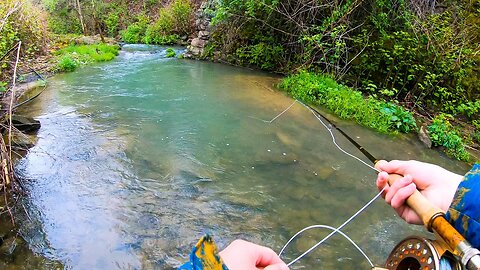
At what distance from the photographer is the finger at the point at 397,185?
156 cm

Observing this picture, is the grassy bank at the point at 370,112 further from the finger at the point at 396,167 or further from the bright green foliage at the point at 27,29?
the bright green foliage at the point at 27,29

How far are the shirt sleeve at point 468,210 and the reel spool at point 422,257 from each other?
9 cm

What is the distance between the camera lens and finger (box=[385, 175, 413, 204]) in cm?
156

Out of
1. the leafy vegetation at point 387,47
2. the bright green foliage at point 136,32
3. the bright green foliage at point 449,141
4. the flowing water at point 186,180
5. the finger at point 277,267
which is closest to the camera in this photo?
the finger at point 277,267

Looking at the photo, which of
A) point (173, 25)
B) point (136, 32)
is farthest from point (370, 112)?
point (136, 32)

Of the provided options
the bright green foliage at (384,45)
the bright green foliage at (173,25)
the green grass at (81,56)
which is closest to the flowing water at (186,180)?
the bright green foliage at (384,45)

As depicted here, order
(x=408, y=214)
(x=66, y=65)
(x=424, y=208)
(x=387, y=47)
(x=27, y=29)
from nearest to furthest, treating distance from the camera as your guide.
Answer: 1. (x=424, y=208)
2. (x=408, y=214)
3. (x=387, y=47)
4. (x=66, y=65)
5. (x=27, y=29)

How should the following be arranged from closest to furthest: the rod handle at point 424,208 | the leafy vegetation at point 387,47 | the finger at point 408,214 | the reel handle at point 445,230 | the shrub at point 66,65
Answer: the reel handle at point 445,230 < the rod handle at point 424,208 < the finger at point 408,214 < the leafy vegetation at point 387,47 < the shrub at point 66,65

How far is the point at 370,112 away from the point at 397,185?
20.1 ft

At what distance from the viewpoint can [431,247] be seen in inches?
44.6

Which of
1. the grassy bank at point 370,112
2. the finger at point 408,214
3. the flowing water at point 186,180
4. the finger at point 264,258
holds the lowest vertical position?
the grassy bank at point 370,112

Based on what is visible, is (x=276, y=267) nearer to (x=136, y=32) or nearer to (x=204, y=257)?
(x=204, y=257)

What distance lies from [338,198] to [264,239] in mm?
1319

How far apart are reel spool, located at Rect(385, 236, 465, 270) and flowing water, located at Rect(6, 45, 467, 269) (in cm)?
223
